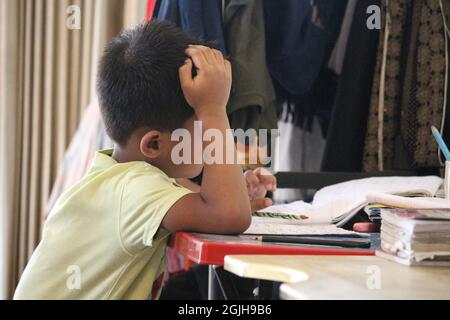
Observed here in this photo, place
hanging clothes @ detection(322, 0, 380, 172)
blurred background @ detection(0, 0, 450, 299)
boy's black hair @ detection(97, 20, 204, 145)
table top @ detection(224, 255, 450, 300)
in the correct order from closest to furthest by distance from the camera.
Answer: table top @ detection(224, 255, 450, 300) < boy's black hair @ detection(97, 20, 204, 145) < blurred background @ detection(0, 0, 450, 299) < hanging clothes @ detection(322, 0, 380, 172)

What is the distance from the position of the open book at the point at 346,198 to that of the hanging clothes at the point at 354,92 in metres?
0.57

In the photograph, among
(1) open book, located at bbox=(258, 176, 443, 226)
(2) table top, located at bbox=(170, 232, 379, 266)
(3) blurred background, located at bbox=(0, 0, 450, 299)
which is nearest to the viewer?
(2) table top, located at bbox=(170, 232, 379, 266)

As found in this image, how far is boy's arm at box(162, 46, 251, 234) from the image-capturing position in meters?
1.08

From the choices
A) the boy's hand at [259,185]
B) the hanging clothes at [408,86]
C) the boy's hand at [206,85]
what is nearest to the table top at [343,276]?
the boy's hand at [206,85]

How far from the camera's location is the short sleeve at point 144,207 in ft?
3.43

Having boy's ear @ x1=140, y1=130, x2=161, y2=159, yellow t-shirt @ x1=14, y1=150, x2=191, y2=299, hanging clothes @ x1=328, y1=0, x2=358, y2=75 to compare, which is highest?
hanging clothes @ x1=328, y1=0, x2=358, y2=75

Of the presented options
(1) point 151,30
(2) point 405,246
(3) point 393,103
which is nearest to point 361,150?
(3) point 393,103

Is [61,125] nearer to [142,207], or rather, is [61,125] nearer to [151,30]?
[151,30]

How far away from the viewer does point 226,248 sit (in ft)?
3.17

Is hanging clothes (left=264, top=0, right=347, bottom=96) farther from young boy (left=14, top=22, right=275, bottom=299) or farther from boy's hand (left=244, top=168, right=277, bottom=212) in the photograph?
young boy (left=14, top=22, right=275, bottom=299)

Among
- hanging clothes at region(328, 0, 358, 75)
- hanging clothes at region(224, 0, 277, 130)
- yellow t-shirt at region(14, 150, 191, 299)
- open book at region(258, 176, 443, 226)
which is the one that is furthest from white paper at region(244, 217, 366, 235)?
hanging clothes at region(328, 0, 358, 75)

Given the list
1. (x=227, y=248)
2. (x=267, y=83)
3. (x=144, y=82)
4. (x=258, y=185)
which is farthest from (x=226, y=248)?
(x=267, y=83)

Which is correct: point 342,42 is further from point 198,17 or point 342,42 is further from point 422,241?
point 422,241

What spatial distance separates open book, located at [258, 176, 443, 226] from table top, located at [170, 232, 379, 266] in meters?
0.28
